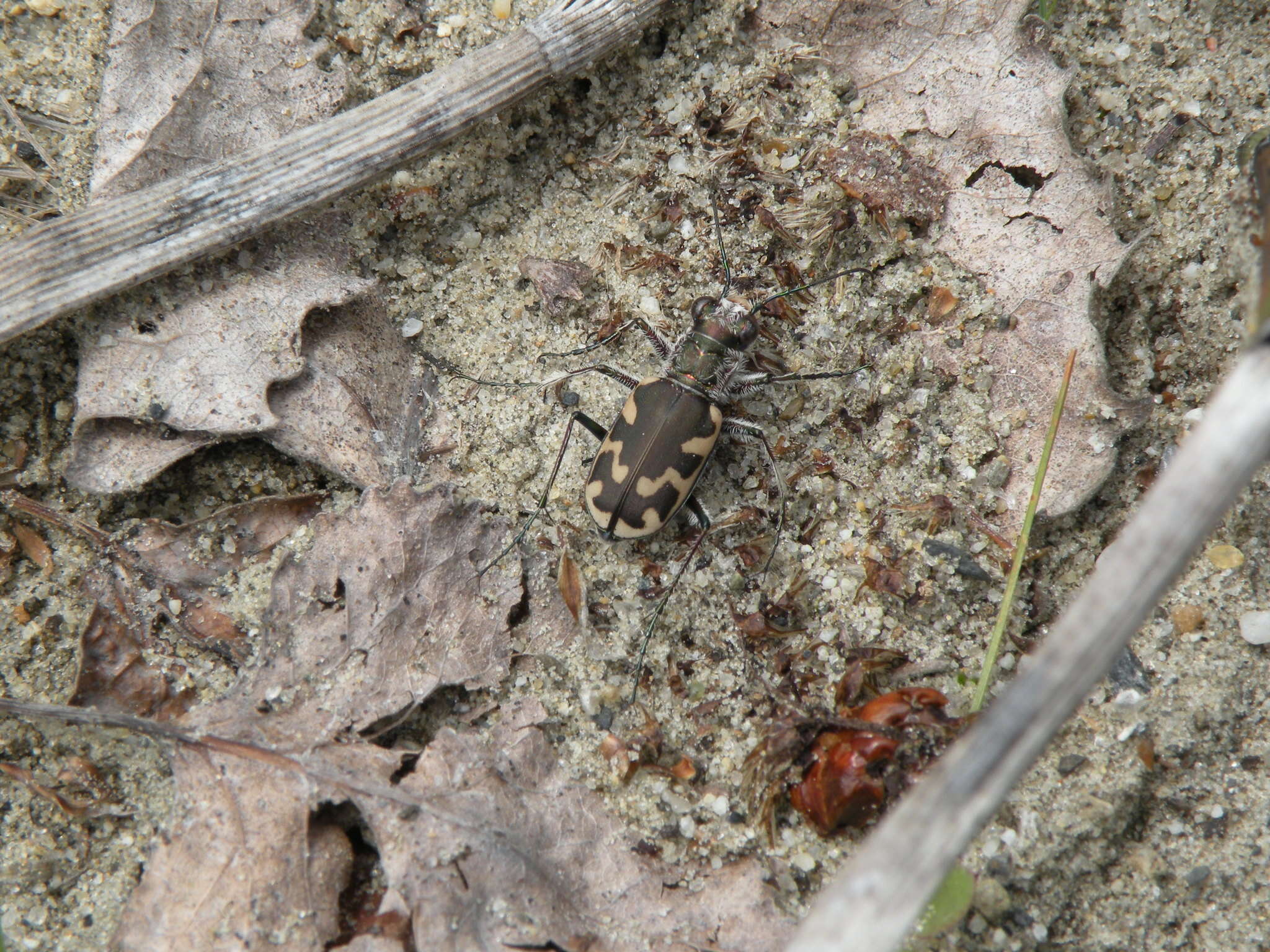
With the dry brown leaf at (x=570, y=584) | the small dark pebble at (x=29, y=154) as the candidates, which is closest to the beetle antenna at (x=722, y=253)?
the dry brown leaf at (x=570, y=584)

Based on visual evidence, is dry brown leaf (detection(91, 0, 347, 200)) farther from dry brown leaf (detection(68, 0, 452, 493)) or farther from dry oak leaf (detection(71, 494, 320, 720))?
dry oak leaf (detection(71, 494, 320, 720))

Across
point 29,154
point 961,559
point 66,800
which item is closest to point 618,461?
point 961,559

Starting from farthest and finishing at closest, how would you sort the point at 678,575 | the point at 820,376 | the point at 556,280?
the point at 556,280 → the point at 820,376 → the point at 678,575

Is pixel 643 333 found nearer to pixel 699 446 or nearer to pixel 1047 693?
pixel 699 446

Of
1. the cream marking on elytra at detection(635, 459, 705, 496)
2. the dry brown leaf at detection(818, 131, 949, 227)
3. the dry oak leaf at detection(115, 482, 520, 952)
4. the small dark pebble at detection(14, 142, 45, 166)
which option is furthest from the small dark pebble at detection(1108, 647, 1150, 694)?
the small dark pebble at detection(14, 142, 45, 166)

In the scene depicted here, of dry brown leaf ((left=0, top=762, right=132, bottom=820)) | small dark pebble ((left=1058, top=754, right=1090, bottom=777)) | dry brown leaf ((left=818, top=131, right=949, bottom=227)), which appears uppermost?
dry brown leaf ((left=818, top=131, right=949, bottom=227))

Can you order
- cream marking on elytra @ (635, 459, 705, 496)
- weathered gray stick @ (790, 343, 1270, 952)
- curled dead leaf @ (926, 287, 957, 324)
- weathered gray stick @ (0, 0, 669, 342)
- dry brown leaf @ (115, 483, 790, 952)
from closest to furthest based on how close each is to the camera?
1. weathered gray stick @ (790, 343, 1270, 952)
2. dry brown leaf @ (115, 483, 790, 952)
3. weathered gray stick @ (0, 0, 669, 342)
4. cream marking on elytra @ (635, 459, 705, 496)
5. curled dead leaf @ (926, 287, 957, 324)

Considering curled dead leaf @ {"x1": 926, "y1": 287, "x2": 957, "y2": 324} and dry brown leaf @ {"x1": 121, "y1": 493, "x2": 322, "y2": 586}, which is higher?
curled dead leaf @ {"x1": 926, "y1": 287, "x2": 957, "y2": 324}
